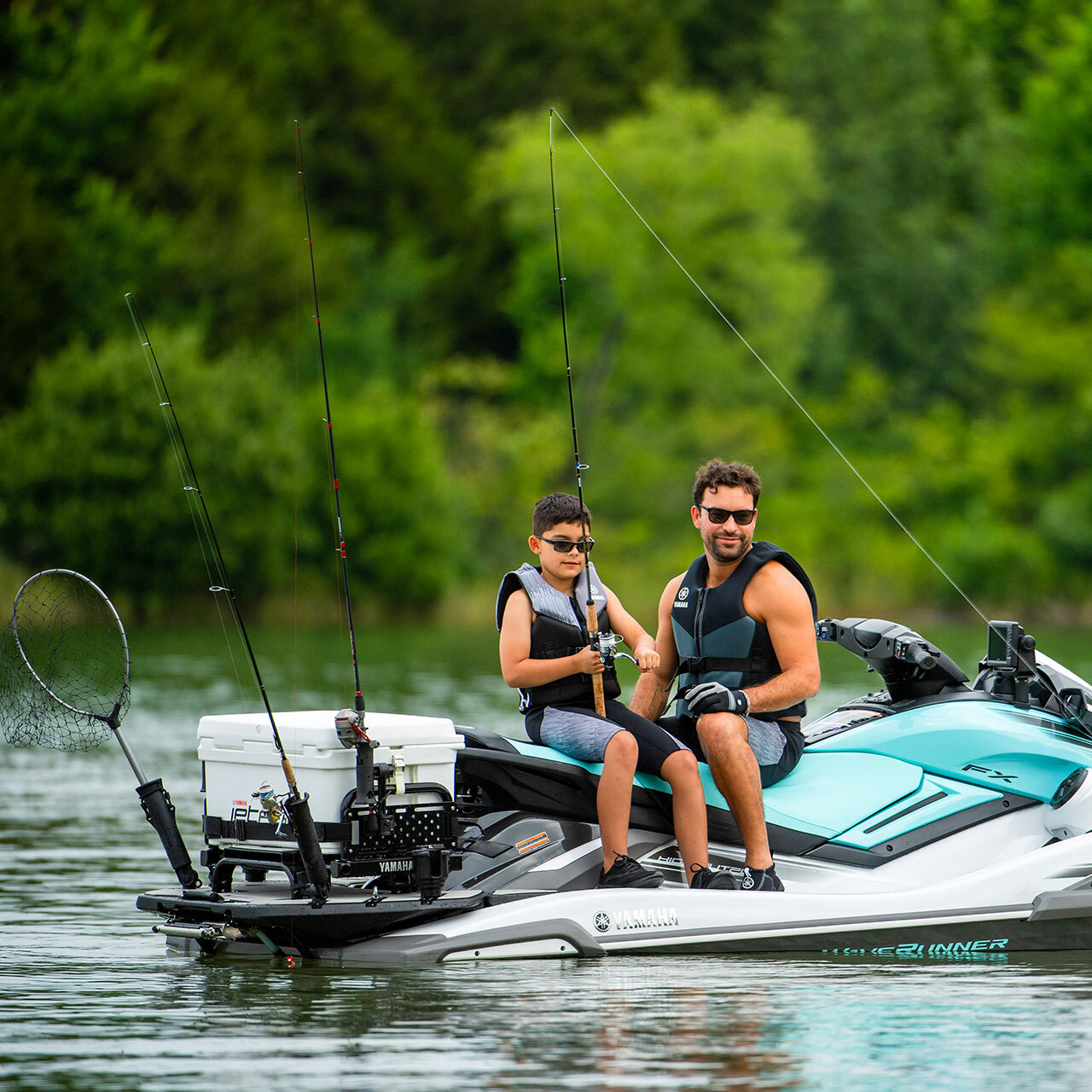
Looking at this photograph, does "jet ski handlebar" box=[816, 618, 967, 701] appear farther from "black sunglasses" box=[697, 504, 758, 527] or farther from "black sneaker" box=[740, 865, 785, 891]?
"black sneaker" box=[740, 865, 785, 891]

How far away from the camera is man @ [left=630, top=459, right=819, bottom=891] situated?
675 centimetres

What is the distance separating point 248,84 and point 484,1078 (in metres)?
42.7

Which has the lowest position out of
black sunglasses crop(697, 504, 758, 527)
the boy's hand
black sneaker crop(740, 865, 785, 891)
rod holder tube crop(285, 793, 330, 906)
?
black sneaker crop(740, 865, 785, 891)

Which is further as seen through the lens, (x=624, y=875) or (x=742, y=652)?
(x=742, y=652)

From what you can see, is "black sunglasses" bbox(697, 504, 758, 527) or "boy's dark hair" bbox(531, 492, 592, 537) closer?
"boy's dark hair" bbox(531, 492, 592, 537)

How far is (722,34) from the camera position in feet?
173

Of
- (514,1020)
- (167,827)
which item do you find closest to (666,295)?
(167,827)

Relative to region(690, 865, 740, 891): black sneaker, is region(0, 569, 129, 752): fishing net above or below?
above

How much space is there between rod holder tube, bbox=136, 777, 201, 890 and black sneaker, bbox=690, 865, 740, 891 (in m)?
1.70

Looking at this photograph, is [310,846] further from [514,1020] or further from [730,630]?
[730,630]

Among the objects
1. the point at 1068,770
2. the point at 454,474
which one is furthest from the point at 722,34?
the point at 1068,770

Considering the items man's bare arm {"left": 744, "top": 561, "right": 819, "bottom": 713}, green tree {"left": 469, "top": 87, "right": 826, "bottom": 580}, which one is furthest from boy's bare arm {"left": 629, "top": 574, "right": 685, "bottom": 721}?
green tree {"left": 469, "top": 87, "right": 826, "bottom": 580}

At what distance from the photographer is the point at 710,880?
268 inches

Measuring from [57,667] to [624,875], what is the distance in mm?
2087
